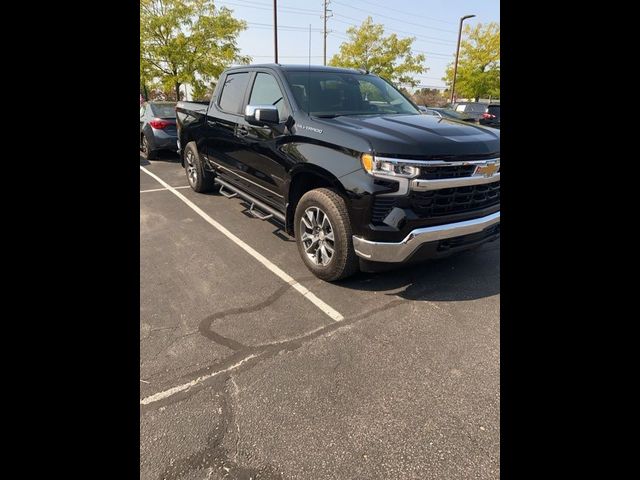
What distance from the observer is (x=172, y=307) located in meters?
3.30

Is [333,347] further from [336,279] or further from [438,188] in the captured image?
[438,188]

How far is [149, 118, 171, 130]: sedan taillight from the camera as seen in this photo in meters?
9.94

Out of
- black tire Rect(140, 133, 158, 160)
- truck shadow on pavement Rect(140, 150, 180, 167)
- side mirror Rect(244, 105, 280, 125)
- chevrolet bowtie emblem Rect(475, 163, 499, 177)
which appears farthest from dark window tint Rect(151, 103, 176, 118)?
chevrolet bowtie emblem Rect(475, 163, 499, 177)

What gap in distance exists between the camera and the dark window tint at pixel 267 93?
13.4 feet

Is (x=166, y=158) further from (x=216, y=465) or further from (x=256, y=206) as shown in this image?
(x=216, y=465)

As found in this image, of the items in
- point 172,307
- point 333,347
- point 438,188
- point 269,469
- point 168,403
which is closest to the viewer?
point 269,469

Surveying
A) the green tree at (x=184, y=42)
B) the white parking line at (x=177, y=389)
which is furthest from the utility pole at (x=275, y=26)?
the white parking line at (x=177, y=389)

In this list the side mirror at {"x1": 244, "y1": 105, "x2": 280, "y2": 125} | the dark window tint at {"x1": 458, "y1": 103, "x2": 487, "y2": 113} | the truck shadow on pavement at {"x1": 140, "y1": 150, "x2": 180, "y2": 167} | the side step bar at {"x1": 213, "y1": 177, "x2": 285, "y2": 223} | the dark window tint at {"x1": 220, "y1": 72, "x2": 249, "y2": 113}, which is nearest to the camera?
the side mirror at {"x1": 244, "y1": 105, "x2": 280, "y2": 125}

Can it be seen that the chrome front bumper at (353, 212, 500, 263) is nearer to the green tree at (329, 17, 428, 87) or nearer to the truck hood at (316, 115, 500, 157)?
the truck hood at (316, 115, 500, 157)

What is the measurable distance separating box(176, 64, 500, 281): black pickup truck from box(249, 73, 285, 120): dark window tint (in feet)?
0.05
